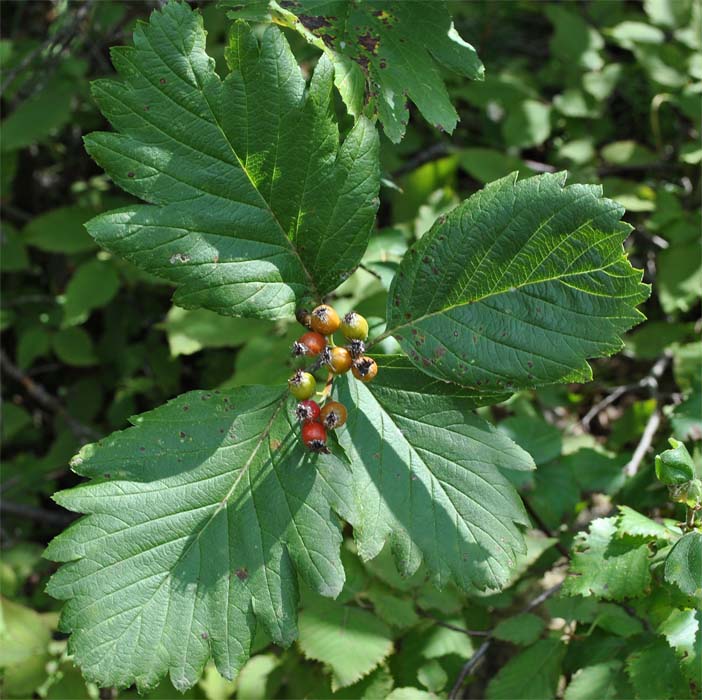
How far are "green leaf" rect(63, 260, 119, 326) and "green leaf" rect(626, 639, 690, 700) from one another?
2.69m

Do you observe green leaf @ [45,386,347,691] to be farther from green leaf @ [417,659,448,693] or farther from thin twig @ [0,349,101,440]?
thin twig @ [0,349,101,440]

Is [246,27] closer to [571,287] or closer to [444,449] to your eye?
[571,287]

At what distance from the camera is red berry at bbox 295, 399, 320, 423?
1555mm

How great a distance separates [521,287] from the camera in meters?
1.63

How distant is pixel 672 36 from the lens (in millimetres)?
3783

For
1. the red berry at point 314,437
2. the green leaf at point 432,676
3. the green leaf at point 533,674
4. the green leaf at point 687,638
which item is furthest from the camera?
the green leaf at point 432,676

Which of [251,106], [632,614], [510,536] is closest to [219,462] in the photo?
[510,536]

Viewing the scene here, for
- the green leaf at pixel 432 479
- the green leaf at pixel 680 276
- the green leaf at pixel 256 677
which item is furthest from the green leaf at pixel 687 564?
the green leaf at pixel 680 276

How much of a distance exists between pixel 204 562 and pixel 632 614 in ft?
4.83

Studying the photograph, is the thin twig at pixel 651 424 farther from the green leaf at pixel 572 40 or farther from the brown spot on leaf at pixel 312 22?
the brown spot on leaf at pixel 312 22

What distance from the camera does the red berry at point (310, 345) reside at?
5.17ft

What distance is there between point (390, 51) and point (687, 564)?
145 centimetres

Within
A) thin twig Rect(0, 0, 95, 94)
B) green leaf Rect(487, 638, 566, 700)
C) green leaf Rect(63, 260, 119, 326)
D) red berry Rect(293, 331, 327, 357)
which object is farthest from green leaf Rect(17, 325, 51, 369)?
green leaf Rect(487, 638, 566, 700)

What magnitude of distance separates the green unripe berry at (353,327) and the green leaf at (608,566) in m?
0.88
